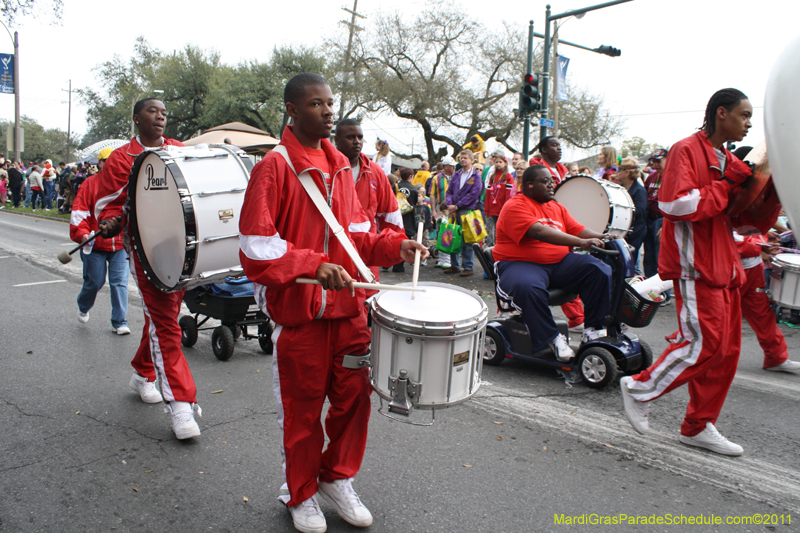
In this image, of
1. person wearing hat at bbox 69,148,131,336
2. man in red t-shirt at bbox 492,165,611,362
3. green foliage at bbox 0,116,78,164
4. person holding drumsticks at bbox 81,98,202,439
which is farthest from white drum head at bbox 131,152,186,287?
green foliage at bbox 0,116,78,164

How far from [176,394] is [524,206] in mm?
3057

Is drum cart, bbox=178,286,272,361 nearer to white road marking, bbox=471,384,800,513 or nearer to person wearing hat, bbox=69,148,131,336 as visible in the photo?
person wearing hat, bbox=69,148,131,336

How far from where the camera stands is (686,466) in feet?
11.2

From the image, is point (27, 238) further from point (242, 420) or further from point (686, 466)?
point (686, 466)

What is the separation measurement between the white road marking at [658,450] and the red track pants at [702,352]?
211mm

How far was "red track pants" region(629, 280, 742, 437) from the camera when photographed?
347 centimetres

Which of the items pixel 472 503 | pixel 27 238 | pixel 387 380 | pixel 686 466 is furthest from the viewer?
pixel 27 238

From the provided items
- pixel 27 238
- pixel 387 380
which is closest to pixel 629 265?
pixel 387 380

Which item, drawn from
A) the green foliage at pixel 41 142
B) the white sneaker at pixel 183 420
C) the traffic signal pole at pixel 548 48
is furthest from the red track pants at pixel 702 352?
the green foliage at pixel 41 142

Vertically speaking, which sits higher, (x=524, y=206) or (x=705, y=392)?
(x=524, y=206)

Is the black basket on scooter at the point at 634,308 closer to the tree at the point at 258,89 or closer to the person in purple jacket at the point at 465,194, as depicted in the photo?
the person in purple jacket at the point at 465,194

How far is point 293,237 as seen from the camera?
8.58 ft

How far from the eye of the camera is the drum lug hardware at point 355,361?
107 inches

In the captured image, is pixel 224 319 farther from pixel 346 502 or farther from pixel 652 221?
pixel 652 221
